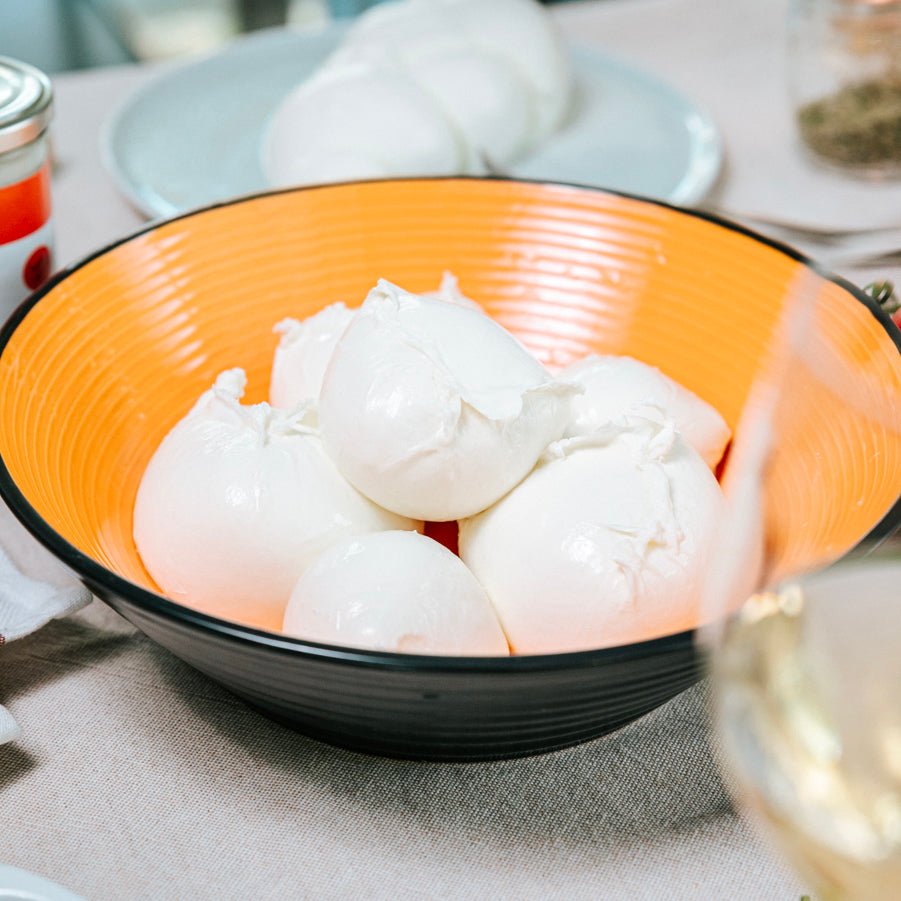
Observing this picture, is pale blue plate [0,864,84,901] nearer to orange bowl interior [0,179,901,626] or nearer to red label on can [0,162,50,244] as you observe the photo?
orange bowl interior [0,179,901,626]

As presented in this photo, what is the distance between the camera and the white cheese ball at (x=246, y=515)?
19.6 inches

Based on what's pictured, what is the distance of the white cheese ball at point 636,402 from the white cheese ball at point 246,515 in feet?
0.40

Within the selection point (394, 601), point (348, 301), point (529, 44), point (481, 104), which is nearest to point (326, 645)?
point (394, 601)

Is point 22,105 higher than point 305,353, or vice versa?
point 22,105

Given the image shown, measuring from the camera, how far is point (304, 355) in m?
0.61

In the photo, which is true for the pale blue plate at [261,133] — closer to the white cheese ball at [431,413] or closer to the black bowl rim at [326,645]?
the white cheese ball at [431,413]

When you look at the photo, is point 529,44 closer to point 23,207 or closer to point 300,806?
point 23,207

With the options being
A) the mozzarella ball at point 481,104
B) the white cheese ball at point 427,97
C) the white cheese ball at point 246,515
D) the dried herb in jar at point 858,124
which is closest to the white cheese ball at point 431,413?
the white cheese ball at point 246,515

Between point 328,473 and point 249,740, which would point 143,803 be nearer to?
point 249,740

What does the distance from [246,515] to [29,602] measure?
0.49ft

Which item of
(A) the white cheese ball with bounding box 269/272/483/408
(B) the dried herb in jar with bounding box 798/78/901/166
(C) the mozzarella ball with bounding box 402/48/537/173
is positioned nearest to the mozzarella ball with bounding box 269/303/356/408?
(A) the white cheese ball with bounding box 269/272/483/408

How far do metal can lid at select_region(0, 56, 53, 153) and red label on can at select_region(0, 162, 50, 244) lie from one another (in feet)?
0.10

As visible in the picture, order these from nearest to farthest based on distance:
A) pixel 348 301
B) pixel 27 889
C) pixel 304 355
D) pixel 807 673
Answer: pixel 807 673 < pixel 27 889 < pixel 304 355 < pixel 348 301

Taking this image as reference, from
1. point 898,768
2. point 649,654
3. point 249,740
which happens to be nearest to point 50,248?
point 249,740
